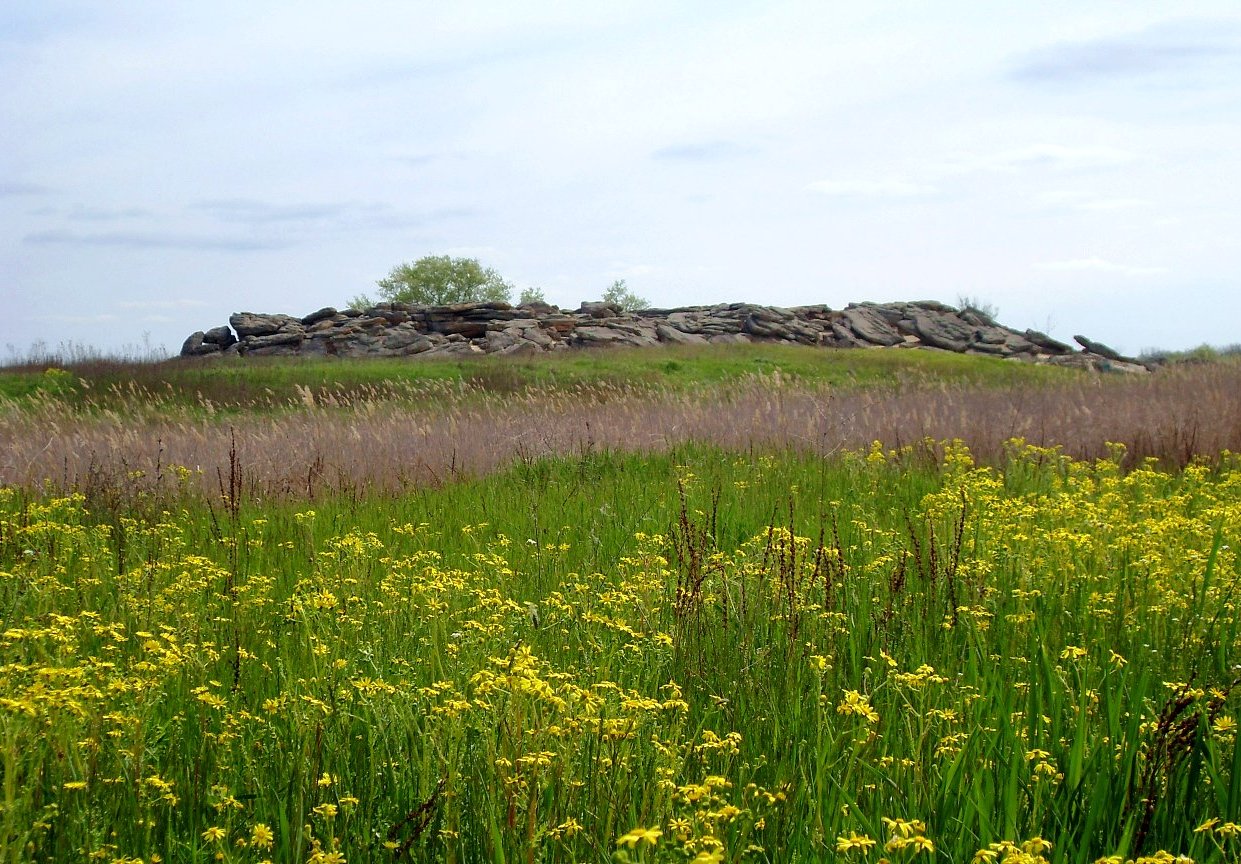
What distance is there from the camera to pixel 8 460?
923cm

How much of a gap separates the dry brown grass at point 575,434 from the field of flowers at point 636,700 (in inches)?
116

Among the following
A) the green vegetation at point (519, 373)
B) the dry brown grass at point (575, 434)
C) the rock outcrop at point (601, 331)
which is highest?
the rock outcrop at point (601, 331)

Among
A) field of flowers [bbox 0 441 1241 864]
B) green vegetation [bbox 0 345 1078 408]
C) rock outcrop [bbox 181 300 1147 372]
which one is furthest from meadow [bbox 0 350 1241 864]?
rock outcrop [bbox 181 300 1147 372]

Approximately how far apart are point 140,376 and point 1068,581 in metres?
23.8

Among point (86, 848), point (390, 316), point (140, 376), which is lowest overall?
point (86, 848)

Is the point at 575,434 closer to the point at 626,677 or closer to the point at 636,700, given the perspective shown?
the point at 626,677

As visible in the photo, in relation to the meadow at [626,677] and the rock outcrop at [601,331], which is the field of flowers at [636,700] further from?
the rock outcrop at [601,331]

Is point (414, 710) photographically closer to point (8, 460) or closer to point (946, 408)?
point (8, 460)

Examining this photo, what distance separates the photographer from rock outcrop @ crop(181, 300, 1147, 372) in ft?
112

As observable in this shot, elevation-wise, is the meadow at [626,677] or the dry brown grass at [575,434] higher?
the dry brown grass at [575,434]

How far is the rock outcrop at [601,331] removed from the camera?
34156 millimetres

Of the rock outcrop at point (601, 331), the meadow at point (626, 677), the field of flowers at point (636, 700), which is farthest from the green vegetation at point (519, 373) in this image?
the field of flowers at point (636, 700)

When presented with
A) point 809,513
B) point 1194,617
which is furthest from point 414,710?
point 809,513

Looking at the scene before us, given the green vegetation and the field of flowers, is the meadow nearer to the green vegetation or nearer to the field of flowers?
the field of flowers
